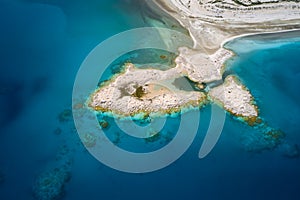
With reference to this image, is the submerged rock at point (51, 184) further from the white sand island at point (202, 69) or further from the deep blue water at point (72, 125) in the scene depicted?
the white sand island at point (202, 69)

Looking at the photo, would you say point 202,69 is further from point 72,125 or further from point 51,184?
point 51,184

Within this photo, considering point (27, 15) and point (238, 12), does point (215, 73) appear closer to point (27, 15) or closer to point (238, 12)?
point (238, 12)

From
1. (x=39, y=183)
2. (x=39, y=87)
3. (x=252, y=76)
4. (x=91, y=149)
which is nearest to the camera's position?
(x=39, y=183)

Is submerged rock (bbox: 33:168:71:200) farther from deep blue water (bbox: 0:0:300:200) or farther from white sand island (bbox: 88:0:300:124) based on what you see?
white sand island (bbox: 88:0:300:124)

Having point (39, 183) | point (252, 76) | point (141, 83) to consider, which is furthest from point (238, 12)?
point (39, 183)

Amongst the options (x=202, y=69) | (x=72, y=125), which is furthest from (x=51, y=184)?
(x=202, y=69)

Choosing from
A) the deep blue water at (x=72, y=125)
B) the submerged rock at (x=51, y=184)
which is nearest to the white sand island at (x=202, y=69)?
the deep blue water at (x=72, y=125)
